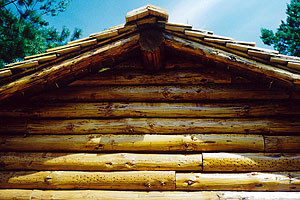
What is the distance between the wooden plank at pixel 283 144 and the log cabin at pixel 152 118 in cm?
1

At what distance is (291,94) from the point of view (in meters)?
3.55

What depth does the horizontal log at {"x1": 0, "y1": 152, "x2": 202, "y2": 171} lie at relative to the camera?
10.7 ft

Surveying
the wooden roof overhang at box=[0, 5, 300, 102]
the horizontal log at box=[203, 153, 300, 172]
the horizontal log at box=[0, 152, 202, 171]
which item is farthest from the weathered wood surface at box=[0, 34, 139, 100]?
the horizontal log at box=[203, 153, 300, 172]

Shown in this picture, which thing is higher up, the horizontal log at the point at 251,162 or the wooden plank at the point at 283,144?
the wooden plank at the point at 283,144

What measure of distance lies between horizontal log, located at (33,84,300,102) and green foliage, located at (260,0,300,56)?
10.7 metres

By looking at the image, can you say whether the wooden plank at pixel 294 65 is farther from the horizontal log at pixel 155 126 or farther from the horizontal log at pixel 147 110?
the horizontal log at pixel 155 126

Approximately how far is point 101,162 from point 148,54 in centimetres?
180

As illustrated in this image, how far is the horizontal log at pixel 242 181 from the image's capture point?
120 inches

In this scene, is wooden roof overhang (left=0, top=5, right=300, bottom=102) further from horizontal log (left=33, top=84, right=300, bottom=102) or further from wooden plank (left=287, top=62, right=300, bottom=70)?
horizontal log (left=33, top=84, right=300, bottom=102)

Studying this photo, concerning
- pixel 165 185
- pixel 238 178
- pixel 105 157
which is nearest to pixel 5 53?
pixel 105 157

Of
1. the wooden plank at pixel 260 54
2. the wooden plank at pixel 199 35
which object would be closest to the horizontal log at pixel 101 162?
the wooden plank at pixel 260 54

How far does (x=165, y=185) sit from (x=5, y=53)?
34.3 feet

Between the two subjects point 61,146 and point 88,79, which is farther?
point 88,79

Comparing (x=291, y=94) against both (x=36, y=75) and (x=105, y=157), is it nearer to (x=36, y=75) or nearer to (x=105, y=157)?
(x=105, y=157)
